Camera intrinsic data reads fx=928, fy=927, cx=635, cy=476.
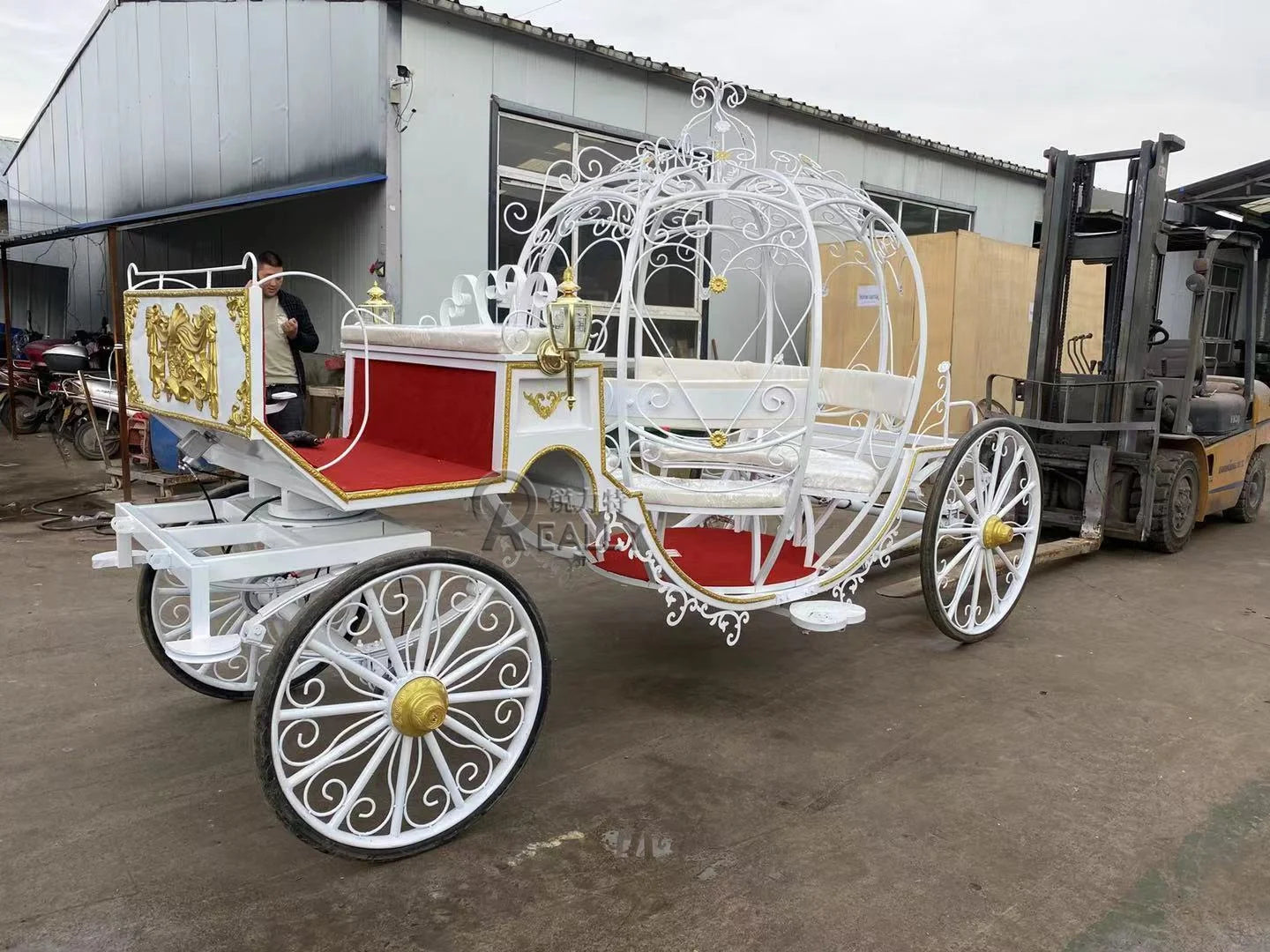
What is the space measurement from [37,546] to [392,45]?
387cm

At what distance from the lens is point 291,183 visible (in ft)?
24.4

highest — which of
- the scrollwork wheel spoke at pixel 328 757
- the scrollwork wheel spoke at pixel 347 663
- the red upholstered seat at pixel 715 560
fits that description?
the scrollwork wheel spoke at pixel 347 663

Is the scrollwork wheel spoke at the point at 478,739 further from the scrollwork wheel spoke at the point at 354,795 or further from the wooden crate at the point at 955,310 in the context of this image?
the wooden crate at the point at 955,310

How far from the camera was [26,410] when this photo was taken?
9.60 metres

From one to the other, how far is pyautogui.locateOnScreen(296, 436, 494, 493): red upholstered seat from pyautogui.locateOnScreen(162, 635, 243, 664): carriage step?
0.45 m

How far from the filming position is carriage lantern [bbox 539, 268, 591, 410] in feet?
8.07

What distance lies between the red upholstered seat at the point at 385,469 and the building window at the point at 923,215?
25.3 ft

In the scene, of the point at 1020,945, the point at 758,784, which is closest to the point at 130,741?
the point at 758,784

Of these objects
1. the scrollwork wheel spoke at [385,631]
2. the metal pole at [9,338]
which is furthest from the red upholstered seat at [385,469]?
the metal pole at [9,338]

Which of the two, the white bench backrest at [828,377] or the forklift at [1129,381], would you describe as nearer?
the white bench backrest at [828,377]

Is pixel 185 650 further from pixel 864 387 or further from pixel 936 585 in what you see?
pixel 864 387

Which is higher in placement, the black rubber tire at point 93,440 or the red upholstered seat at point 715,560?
the red upholstered seat at point 715,560

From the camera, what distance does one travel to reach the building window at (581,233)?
6.93 m

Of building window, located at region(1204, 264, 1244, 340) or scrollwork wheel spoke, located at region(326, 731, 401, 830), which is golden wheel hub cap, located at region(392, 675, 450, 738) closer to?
scrollwork wheel spoke, located at region(326, 731, 401, 830)
